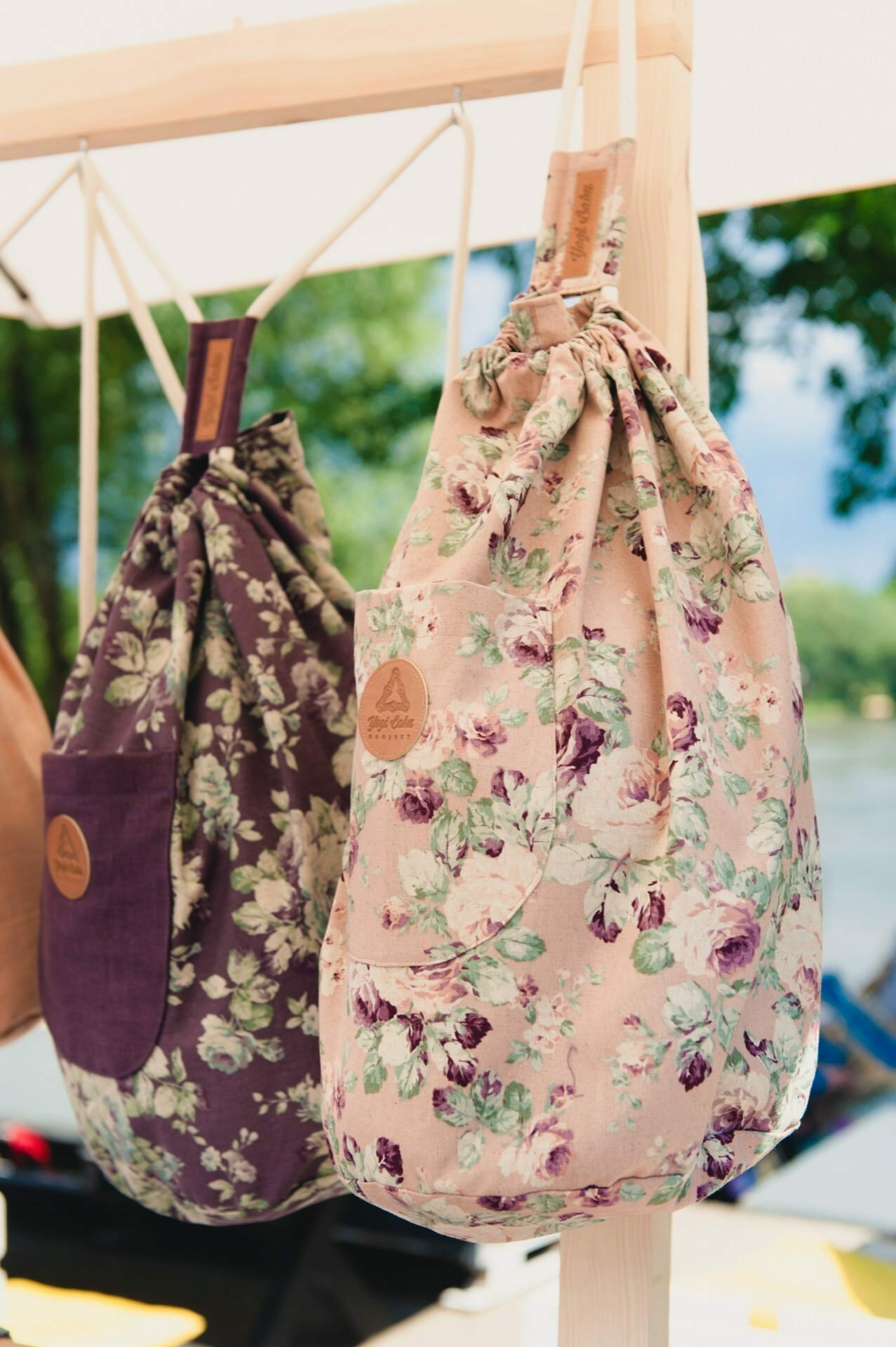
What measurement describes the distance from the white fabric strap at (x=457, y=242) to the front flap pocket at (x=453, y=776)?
261mm

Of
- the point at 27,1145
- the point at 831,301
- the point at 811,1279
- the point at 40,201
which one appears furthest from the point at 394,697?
the point at 831,301

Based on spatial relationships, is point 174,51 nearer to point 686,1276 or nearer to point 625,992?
point 625,992

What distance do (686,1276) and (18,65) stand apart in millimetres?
1489

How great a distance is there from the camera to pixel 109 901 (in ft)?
2.66

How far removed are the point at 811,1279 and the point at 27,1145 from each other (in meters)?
1.72

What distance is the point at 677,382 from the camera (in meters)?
0.70

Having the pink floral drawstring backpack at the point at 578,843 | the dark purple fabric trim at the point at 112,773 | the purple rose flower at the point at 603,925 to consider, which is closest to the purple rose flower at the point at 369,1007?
the pink floral drawstring backpack at the point at 578,843

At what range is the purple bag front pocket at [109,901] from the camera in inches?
31.3

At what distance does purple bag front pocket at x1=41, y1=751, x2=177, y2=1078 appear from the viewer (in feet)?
2.60

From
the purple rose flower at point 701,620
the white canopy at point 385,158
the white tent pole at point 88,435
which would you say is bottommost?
the purple rose flower at point 701,620

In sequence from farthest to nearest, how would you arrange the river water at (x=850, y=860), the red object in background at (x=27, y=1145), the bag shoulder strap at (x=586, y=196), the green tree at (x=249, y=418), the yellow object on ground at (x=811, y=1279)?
the green tree at (x=249, y=418)
the river water at (x=850, y=860)
the red object in background at (x=27, y=1145)
the yellow object on ground at (x=811, y=1279)
the bag shoulder strap at (x=586, y=196)

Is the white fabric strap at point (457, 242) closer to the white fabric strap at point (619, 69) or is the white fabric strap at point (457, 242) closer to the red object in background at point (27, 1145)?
the white fabric strap at point (619, 69)

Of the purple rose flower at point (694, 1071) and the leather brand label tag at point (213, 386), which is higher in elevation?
the leather brand label tag at point (213, 386)

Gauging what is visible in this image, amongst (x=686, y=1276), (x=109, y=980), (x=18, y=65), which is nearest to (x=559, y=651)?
(x=109, y=980)
